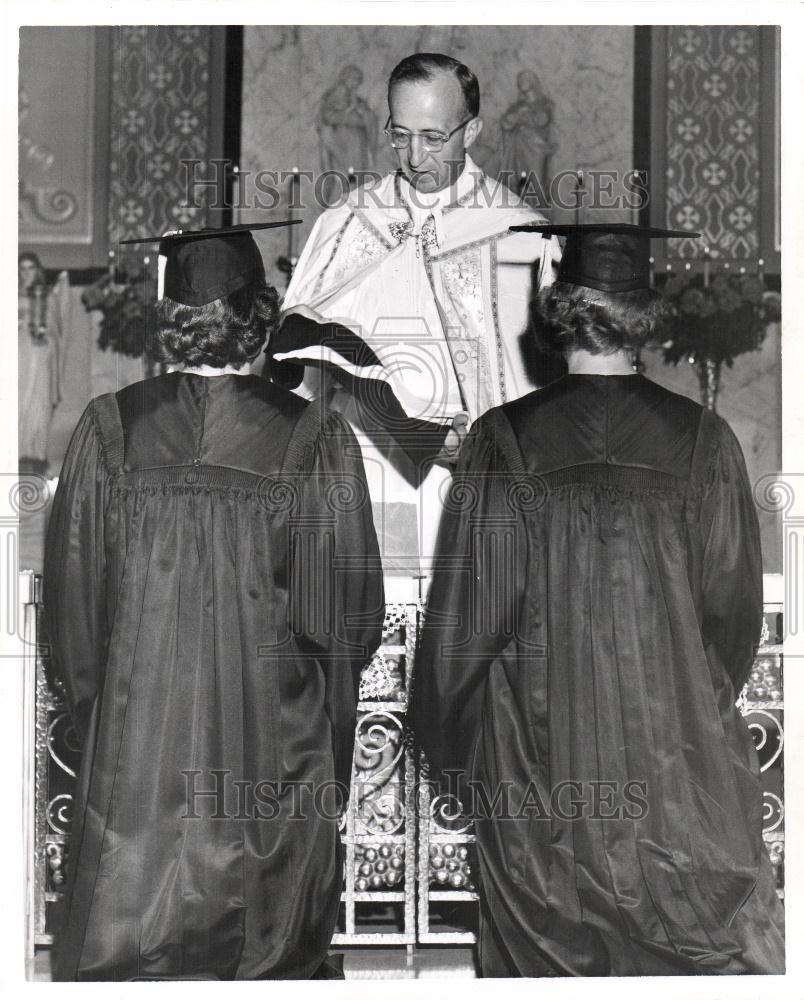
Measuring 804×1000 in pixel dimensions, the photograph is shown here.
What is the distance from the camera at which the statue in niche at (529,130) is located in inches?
155

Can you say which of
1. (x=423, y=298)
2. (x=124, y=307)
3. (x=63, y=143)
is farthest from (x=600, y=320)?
(x=63, y=143)

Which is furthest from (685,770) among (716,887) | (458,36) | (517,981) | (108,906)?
(458,36)

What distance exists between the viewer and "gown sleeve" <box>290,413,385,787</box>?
3732 mm

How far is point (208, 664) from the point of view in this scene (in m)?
3.65

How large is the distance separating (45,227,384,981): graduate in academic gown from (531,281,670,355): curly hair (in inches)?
28.3

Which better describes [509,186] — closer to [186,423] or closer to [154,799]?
[186,423]

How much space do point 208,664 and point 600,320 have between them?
154 centimetres

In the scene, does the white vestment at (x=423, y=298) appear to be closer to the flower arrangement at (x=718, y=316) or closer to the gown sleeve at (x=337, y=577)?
the gown sleeve at (x=337, y=577)

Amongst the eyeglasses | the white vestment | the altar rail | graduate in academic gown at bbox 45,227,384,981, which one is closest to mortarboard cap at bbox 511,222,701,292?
the white vestment

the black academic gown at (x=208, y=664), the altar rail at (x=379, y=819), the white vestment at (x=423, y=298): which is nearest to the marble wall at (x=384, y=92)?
the white vestment at (x=423, y=298)

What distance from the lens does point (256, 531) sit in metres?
3.71

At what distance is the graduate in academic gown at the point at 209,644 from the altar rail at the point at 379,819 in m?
0.08

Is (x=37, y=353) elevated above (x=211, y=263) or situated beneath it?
situated beneath

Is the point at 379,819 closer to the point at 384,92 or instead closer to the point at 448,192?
the point at 448,192
